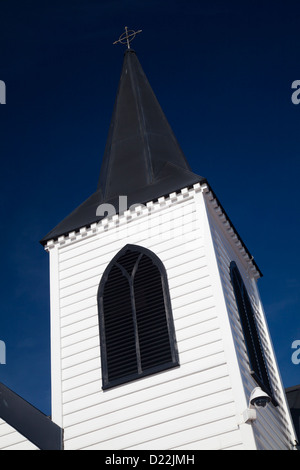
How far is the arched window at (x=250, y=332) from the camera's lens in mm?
13625

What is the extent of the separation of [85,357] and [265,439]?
135 inches

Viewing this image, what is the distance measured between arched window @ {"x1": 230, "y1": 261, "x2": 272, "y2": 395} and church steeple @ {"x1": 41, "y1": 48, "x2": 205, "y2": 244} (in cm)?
206

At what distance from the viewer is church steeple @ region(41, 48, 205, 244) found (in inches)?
620

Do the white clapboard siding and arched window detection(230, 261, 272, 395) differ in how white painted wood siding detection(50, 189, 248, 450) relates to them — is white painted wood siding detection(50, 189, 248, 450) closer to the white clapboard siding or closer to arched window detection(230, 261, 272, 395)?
the white clapboard siding

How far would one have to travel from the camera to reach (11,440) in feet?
40.4

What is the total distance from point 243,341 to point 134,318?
1.92m

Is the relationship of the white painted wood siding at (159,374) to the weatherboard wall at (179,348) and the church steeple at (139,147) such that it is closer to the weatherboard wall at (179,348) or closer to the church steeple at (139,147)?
the weatherboard wall at (179,348)

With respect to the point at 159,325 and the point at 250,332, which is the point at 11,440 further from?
the point at 250,332

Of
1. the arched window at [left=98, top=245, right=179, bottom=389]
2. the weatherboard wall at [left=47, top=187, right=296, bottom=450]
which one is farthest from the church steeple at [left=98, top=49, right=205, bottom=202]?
the arched window at [left=98, top=245, right=179, bottom=389]

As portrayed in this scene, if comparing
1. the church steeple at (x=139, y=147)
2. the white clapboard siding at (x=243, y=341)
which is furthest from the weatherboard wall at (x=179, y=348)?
the church steeple at (x=139, y=147)

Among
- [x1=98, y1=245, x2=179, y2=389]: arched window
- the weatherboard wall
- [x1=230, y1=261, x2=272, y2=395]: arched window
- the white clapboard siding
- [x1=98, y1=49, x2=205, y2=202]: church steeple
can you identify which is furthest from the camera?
[x1=98, y1=49, x2=205, y2=202]: church steeple

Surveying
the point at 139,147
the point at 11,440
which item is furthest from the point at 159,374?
the point at 139,147
